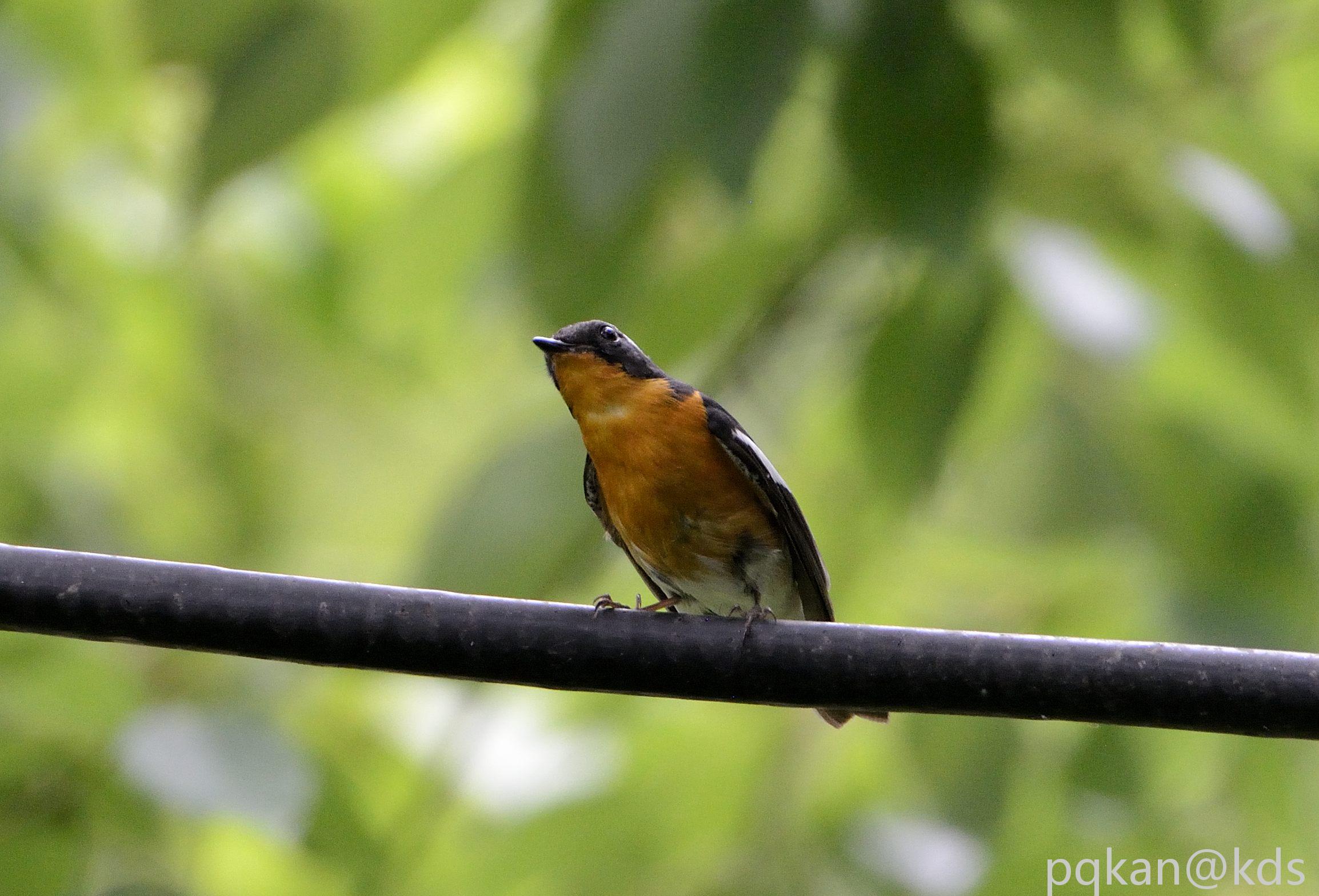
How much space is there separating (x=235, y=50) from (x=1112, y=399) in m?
2.50

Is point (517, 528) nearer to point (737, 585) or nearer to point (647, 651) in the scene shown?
point (737, 585)

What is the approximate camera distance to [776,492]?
3.81 metres

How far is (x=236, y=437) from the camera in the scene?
5.64 metres

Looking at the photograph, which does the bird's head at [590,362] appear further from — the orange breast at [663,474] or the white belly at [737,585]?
the white belly at [737,585]

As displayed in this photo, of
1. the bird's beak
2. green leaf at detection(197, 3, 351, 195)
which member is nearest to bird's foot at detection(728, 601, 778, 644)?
the bird's beak

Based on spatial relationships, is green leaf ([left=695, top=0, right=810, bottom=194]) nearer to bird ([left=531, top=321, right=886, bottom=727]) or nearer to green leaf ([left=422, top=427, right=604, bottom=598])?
bird ([left=531, top=321, right=886, bottom=727])

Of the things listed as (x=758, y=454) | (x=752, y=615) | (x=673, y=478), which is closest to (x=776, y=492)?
(x=758, y=454)

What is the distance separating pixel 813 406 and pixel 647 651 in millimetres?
2464

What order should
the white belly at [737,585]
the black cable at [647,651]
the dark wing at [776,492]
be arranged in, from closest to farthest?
the black cable at [647,651] < the dark wing at [776,492] < the white belly at [737,585]

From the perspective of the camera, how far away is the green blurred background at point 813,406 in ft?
10.8

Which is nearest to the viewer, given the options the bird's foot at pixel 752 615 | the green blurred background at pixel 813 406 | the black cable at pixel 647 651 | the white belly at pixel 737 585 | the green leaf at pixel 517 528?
the black cable at pixel 647 651

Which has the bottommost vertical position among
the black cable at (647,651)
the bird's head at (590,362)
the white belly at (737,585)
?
the white belly at (737,585)

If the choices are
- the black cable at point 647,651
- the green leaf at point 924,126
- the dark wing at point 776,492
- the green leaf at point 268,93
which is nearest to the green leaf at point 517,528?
the dark wing at point 776,492

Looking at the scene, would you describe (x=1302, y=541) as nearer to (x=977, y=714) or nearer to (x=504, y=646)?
(x=977, y=714)
